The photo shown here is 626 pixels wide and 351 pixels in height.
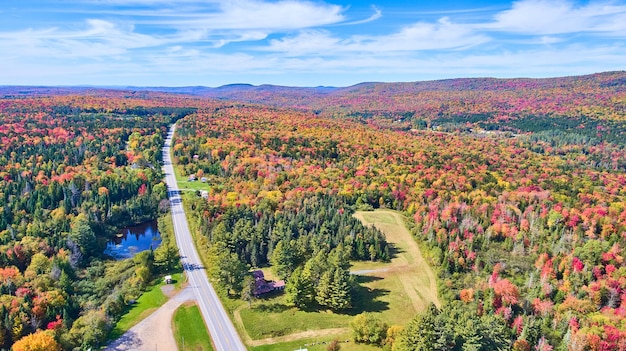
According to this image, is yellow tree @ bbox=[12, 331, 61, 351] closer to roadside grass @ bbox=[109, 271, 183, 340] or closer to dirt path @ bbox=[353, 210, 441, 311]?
roadside grass @ bbox=[109, 271, 183, 340]

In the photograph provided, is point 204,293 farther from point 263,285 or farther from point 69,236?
point 69,236

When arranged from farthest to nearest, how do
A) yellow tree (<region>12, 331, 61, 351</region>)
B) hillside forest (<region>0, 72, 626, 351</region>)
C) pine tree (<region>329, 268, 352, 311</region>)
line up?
pine tree (<region>329, 268, 352, 311</region>), hillside forest (<region>0, 72, 626, 351</region>), yellow tree (<region>12, 331, 61, 351</region>)

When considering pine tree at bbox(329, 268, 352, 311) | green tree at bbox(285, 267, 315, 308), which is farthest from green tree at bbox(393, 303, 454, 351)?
green tree at bbox(285, 267, 315, 308)

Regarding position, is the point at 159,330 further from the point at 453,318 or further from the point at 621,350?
the point at 621,350

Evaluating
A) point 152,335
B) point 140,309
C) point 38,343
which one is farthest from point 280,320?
point 38,343

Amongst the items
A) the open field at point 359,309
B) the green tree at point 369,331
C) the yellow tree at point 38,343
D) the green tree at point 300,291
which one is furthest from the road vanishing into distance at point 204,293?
the yellow tree at point 38,343

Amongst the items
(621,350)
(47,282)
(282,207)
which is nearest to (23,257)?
(47,282)
